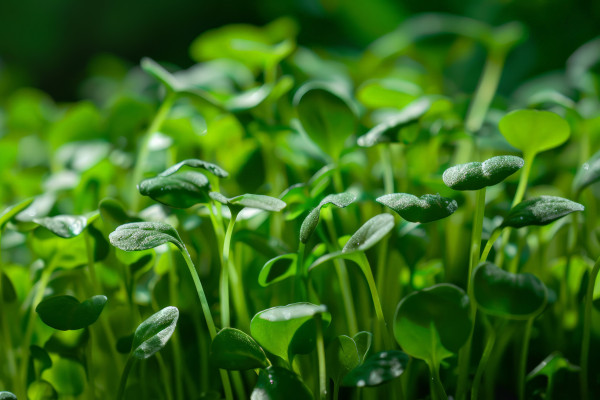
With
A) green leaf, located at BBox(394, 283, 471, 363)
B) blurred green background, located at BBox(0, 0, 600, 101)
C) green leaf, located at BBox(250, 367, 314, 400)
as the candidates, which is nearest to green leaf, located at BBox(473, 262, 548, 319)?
green leaf, located at BBox(394, 283, 471, 363)

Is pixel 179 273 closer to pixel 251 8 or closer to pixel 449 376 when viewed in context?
pixel 449 376

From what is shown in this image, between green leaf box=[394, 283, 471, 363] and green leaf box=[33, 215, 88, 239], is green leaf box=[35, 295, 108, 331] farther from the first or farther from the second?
green leaf box=[394, 283, 471, 363]

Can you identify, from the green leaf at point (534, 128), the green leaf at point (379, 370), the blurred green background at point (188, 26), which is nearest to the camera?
the green leaf at point (379, 370)

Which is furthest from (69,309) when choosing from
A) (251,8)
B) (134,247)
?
(251,8)

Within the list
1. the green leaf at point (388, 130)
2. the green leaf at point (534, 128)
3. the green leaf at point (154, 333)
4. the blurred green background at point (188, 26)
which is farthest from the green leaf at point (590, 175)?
the blurred green background at point (188, 26)

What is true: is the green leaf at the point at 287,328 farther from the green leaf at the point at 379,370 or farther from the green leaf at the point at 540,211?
the green leaf at the point at 540,211
